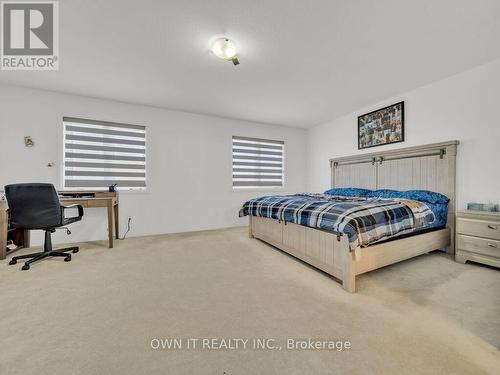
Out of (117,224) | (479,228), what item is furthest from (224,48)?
(479,228)

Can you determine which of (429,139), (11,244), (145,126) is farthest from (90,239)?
(429,139)

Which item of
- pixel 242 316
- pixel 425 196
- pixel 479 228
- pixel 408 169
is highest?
pixel 408 169

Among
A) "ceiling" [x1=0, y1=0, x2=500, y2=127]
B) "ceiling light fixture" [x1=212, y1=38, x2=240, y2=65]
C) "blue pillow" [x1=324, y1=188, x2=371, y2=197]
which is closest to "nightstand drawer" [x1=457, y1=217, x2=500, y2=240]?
"blue pillow" [x1=324, y1=188, x2=371, y2=197]

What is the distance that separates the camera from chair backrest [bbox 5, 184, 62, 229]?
90.2 inches

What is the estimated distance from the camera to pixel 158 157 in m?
3.94

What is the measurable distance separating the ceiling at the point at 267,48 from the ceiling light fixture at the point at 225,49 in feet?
0.24

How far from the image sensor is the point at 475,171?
8.50 feet

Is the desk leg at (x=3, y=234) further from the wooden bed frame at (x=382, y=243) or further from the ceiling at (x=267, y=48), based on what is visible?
the wooden bed frame at (x=382, y=243)

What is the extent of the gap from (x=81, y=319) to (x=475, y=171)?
14.1ft

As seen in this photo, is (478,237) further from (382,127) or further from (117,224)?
(117,224)

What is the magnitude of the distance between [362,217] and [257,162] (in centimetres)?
330

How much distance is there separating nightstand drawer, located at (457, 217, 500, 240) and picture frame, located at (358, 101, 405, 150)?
1515 millimetres

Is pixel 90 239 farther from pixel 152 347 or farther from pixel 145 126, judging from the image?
pixel 152 347

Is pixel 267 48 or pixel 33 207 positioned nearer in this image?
pixel 267 48
